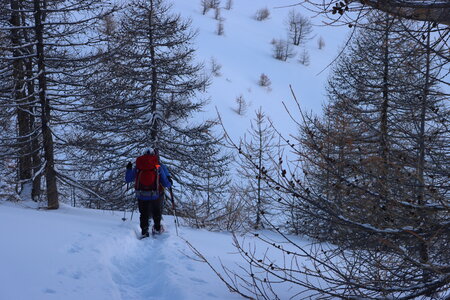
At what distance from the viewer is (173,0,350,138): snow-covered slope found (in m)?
30.8

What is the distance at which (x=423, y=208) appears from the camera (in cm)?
267

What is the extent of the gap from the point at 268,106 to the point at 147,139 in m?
20.1

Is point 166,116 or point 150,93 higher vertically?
point 150,93

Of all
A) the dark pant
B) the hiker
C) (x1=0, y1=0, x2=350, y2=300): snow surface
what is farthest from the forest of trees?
the dark pant

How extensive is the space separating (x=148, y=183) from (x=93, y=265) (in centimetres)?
244

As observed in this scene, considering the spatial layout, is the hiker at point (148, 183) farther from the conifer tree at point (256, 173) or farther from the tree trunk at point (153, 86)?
the tree trunk at point (153, 86)

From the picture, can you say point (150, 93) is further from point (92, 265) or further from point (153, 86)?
point (92, 265)

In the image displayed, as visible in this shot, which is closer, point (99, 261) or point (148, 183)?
point (99, 261)

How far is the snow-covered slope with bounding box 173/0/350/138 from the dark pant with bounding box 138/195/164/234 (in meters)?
19.9

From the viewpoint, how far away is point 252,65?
3753cm

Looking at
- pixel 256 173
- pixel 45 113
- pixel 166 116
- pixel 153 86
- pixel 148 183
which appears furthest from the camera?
pixel 166 116

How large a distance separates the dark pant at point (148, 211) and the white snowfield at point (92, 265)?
1.20ft

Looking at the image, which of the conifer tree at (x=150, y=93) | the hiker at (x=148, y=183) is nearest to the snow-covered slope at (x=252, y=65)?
the conifer tree at (x=150, y=93)

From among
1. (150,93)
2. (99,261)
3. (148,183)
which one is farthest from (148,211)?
(150,93)
